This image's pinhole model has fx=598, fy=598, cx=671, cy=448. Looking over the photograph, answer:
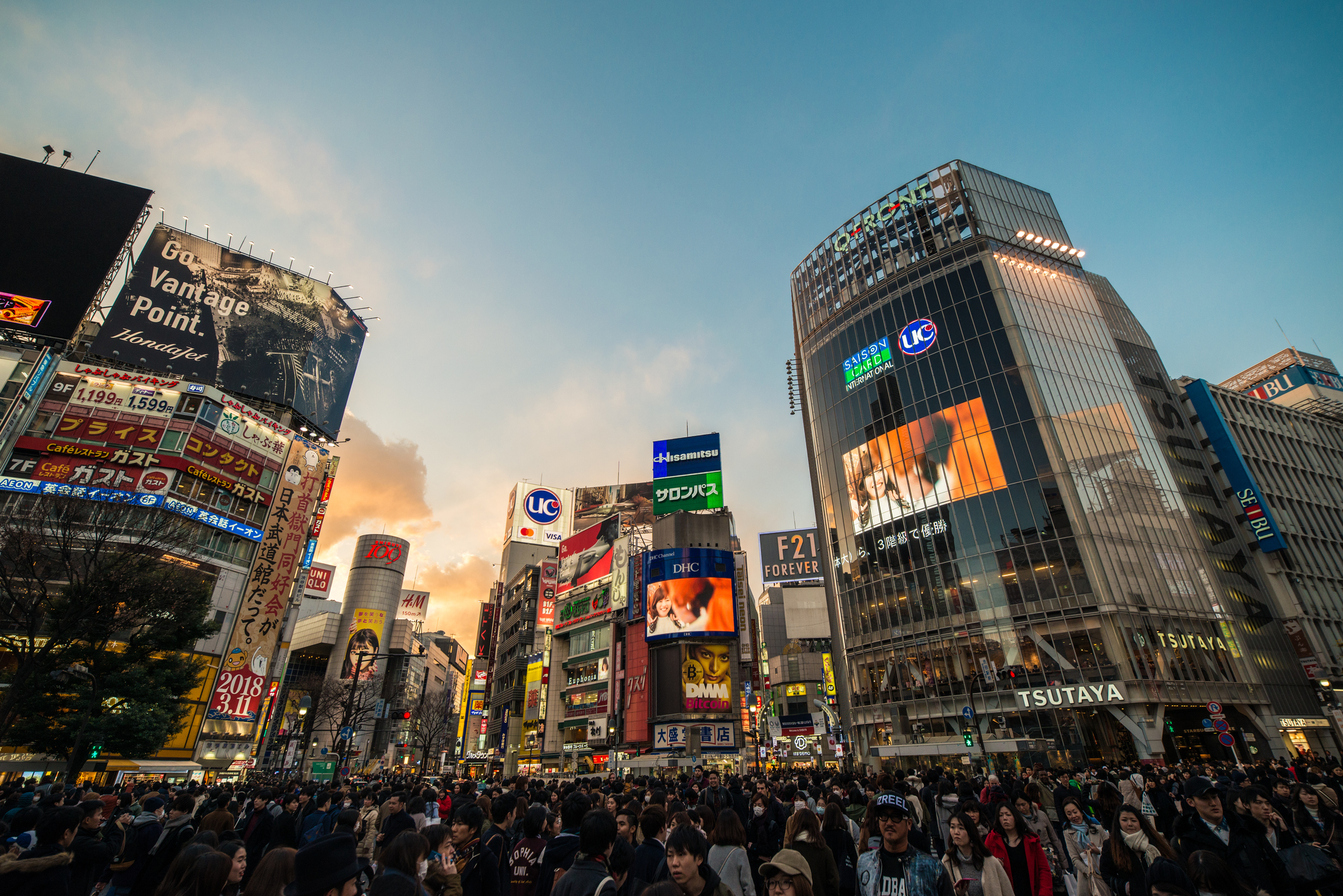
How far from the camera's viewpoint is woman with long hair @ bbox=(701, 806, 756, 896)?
225 inches

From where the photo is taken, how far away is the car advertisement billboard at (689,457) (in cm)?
6500

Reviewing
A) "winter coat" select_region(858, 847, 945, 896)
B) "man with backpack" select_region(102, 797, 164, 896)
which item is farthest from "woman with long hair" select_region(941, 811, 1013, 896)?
"man with backpack" select_region(102, 797, 164, 896)

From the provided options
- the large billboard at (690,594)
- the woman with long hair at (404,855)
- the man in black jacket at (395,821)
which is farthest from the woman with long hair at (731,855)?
the large billboard at (690,594)

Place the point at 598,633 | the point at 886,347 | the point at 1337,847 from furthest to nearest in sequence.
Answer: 1. the point at 598,633
2. the point at 886,347
3. the point at 1337,847

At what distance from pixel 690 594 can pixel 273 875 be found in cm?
5443

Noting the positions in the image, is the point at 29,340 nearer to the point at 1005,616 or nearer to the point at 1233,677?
the point at 1005,616

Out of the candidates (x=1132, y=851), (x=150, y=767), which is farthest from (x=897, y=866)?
(x=150, y=767)

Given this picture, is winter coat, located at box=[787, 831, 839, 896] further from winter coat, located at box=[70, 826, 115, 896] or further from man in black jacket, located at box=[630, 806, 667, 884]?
winter coat, located at box=[70, 826, 115, 896]

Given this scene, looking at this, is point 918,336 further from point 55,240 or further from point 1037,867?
point 55,240

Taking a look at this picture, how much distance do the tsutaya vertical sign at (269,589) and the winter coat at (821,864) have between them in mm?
50482

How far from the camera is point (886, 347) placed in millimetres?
58469

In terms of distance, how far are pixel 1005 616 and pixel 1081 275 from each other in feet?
124

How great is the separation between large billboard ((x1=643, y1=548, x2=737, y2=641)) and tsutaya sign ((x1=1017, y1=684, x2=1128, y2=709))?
78.9 ft

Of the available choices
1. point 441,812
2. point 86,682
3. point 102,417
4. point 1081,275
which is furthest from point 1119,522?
point 102,417
